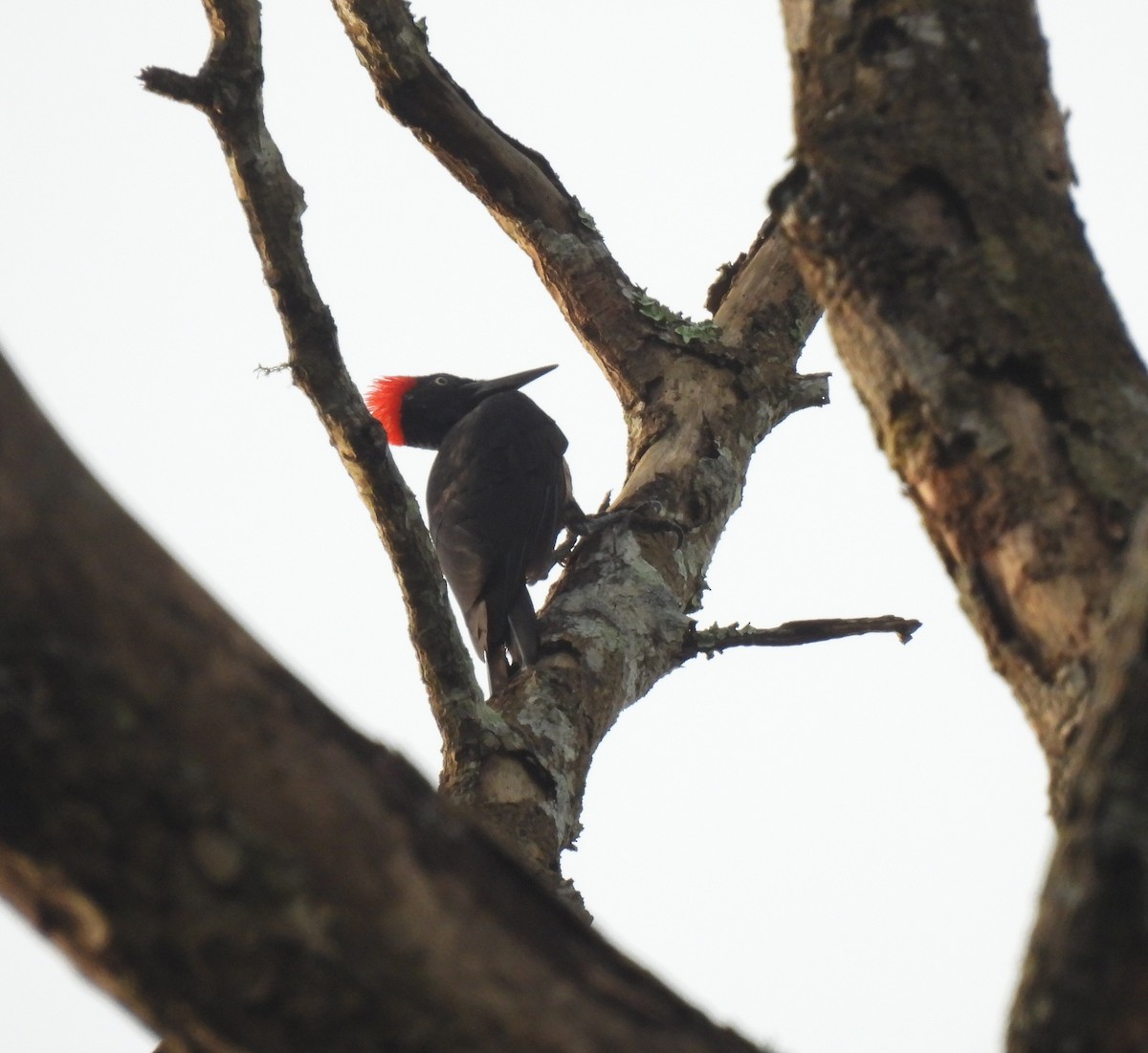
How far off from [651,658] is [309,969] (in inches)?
118

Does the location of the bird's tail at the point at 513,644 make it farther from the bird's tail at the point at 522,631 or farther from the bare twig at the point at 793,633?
the bare twig at the point at 793,633

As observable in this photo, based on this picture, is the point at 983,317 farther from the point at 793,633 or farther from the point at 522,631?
the point at 522,631

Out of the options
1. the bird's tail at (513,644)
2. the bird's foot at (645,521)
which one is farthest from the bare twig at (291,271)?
the bird's foot at (645,521)

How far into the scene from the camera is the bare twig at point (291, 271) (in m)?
2.91

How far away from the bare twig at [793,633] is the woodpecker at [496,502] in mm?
808

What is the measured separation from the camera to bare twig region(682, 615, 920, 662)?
4.10 meters

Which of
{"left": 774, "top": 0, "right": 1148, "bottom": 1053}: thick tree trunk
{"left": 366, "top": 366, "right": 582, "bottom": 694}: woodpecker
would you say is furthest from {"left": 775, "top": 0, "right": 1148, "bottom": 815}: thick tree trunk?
{"left": 366, "top": 366, "right": 582, "bottom": 694}: woodpecker

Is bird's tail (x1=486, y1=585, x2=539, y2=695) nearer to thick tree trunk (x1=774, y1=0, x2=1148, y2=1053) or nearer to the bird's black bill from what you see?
the bird's black bill

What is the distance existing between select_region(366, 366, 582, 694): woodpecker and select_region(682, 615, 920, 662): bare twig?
0.81 m

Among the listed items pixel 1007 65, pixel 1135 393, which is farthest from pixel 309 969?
pixel 1007 65

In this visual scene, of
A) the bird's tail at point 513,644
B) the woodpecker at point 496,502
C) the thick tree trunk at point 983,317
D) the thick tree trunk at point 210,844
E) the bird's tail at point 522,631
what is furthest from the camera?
the woodpecker at point 496,502

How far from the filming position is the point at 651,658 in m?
4.06

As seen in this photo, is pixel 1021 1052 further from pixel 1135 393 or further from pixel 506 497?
pixel 506 497

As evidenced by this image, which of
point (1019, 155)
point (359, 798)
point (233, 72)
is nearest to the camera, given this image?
point (359, 798)
